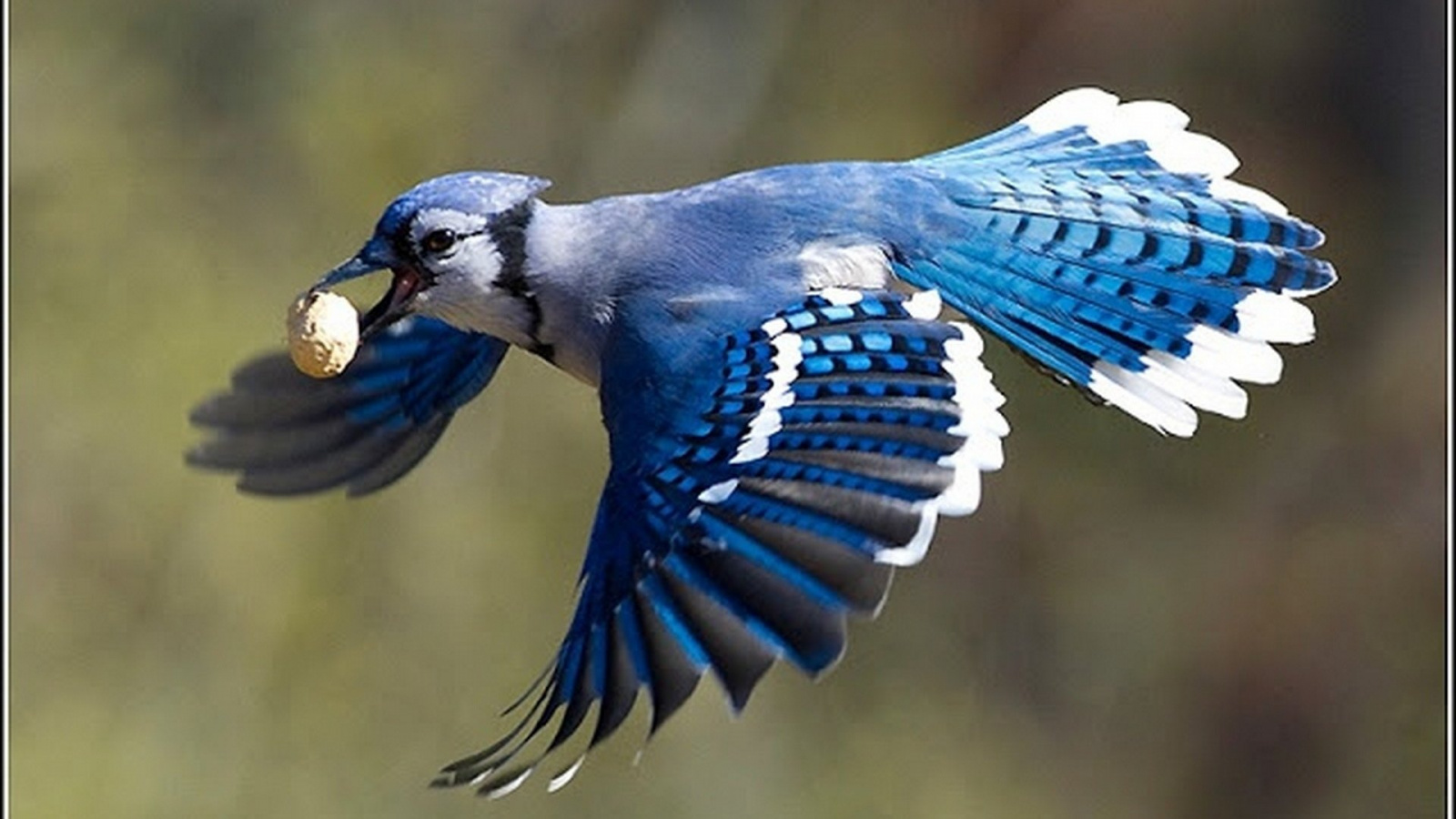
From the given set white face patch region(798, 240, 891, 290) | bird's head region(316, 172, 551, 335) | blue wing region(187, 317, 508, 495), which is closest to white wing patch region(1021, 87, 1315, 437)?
white face patch region(798, 240, 891, 290)

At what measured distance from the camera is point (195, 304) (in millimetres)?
3914

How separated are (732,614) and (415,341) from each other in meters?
0.71

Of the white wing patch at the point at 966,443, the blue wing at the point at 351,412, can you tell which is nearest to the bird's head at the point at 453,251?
the blue wing at the point at 351,412

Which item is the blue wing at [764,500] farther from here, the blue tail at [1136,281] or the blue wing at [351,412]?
the blue wing at [351,412]

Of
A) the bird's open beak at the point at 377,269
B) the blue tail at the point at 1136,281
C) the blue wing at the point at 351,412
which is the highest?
the blue tail at the point at 1136,281

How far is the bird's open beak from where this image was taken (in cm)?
204

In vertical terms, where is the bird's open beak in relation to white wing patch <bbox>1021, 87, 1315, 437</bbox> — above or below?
below

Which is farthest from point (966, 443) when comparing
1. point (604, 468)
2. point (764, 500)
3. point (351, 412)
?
point (604, 468)

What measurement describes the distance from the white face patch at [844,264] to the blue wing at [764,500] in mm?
89

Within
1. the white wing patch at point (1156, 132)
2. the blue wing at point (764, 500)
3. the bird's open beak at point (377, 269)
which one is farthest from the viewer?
the white wing patch at point (1156, 132)

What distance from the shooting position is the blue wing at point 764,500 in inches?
68.7

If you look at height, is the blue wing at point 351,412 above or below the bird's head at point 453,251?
below

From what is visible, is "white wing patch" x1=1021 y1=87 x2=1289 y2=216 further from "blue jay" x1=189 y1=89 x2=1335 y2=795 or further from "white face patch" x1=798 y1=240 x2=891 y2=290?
"white face patch" x1=798 y1=240 x2=891 y2=290

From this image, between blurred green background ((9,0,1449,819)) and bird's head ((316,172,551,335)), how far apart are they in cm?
154
